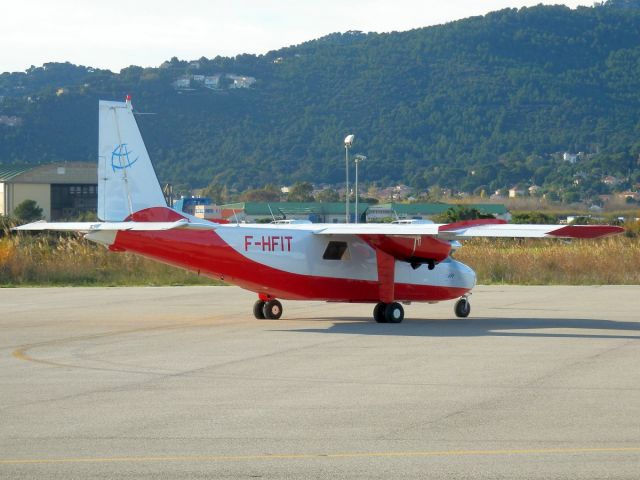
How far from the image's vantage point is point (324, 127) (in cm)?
17000

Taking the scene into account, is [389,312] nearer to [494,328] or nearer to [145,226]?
[494,328]

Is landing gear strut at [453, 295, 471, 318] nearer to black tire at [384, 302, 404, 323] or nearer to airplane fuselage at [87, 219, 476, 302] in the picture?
airplane fuselage at [87, 219, 476, 302]

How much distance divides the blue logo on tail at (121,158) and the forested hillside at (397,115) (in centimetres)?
10351

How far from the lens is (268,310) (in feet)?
79.9

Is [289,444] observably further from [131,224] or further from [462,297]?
[462,297]

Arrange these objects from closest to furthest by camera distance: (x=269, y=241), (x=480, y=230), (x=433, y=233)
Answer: (x=480, y=230) < (x=433, y=233) < (x=269, y=241)

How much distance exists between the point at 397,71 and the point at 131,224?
173118 mm

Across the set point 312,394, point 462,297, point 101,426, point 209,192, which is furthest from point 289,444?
point 209,192

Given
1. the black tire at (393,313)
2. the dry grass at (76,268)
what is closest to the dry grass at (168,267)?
the dry grass at (76,268)

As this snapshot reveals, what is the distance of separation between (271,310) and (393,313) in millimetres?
2738

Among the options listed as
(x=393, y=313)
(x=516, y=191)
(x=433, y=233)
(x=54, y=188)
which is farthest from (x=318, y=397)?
(x=516, y=191)

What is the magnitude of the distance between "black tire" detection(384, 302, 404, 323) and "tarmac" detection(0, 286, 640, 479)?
31 cm

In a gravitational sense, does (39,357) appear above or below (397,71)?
below

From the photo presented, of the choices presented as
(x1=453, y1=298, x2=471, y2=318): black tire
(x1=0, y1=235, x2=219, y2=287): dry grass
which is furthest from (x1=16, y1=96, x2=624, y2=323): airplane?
(x1=0, y1=235, x2=219, y2=287): dry grass
